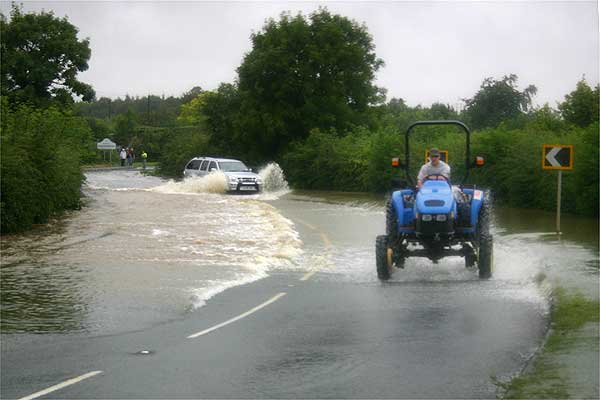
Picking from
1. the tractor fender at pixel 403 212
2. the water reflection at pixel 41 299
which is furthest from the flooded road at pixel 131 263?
the tractor fender at pixel 403 212

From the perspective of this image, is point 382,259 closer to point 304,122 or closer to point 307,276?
point 307,276

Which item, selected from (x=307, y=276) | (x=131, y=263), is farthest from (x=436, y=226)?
(x=131, y=263)

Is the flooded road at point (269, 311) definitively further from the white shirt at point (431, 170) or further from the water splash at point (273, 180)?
the water splash at point (273, 180)

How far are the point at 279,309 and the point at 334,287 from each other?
2.18m

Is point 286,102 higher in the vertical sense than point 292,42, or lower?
lower

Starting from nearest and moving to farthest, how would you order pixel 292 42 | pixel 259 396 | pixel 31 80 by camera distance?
1. pixel 259 396
2. pixel 31 80
3. pixel 292 42

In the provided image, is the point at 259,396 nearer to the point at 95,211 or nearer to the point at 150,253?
the point at 150,253

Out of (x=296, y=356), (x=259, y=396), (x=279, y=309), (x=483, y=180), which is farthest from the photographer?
(x=483, y=180)

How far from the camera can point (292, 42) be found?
57.5m

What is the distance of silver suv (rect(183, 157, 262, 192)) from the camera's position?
44312 millimetres

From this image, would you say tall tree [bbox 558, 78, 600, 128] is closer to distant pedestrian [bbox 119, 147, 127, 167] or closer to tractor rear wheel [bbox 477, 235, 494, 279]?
tractor rear wheel [bbox 477, 235, 494, 279]

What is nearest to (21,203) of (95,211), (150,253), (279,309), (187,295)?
(150,253)

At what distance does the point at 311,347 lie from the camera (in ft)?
33.3

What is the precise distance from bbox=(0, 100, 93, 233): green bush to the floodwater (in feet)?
1.86
